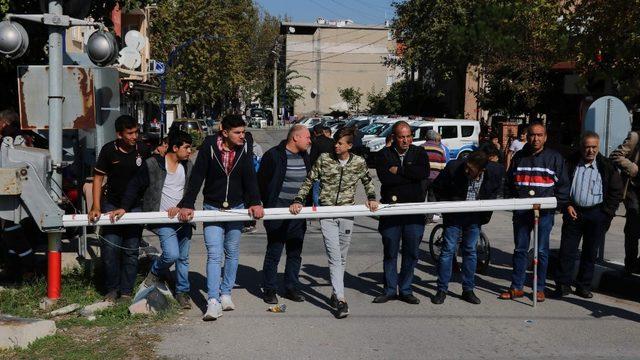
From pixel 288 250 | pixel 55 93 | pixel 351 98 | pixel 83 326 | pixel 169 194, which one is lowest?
pixel 83 326

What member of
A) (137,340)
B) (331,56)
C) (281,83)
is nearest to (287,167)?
(137,340)

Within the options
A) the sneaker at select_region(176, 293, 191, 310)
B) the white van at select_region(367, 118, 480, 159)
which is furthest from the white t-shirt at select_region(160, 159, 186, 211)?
the white van at select_region(367, 118, 480, 159)

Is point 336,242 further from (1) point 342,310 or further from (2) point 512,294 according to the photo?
(2) point 512,294

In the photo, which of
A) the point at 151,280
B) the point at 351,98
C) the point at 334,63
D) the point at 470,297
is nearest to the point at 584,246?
the point at 470,297

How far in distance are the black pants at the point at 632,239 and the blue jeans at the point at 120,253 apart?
558 centimetres

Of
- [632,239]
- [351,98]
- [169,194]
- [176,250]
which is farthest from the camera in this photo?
[351,98]

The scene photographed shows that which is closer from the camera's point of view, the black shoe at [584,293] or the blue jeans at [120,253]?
the blue jeans at [120,253]

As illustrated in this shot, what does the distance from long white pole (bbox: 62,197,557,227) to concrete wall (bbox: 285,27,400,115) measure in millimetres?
80449

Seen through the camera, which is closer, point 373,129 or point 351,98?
point 373,129

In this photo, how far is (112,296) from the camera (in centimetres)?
741

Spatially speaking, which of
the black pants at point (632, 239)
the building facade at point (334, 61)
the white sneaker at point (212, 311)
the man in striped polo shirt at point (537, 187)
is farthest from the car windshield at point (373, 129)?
the building facade at point (334, 61)

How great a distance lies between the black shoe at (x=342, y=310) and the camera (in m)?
7.17

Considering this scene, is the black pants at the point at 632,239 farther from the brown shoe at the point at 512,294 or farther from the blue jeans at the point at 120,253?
the blue jeans at the point at 120,253

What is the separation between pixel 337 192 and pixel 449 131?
22.4 m
